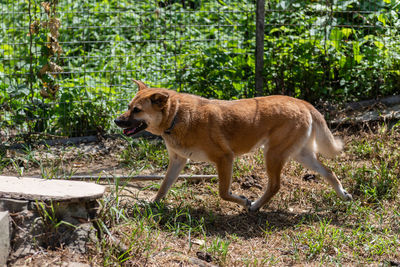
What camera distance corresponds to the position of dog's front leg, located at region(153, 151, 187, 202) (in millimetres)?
5824

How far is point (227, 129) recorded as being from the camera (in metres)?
5.70

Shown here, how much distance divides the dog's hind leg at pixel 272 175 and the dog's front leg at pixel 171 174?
91 cm

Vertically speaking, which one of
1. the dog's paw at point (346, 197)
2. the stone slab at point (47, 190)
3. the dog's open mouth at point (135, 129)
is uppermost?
the dog's open mouth at point (135, 129)

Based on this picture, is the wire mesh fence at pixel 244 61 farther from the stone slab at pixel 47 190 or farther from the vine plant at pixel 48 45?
the stone slab at pixel 47 190

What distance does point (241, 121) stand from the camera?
5.73m

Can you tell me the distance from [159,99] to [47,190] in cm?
169

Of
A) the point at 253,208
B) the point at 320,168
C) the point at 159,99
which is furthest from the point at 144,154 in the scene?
the point at 320,168

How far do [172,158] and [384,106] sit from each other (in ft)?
12.4

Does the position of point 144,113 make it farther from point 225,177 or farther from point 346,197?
point 346,197

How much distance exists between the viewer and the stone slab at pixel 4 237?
388 cm

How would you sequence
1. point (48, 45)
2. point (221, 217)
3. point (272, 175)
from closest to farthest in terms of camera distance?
point (221, 217), point (272, 175), point (48, 45)

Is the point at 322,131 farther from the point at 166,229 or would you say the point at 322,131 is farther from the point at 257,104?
the point at 166,229

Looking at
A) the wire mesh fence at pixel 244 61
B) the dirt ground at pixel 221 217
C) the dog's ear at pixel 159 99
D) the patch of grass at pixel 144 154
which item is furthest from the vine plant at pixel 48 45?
the dog's ear at pixel 159 99

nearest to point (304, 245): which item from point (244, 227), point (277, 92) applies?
point (244, 227)
